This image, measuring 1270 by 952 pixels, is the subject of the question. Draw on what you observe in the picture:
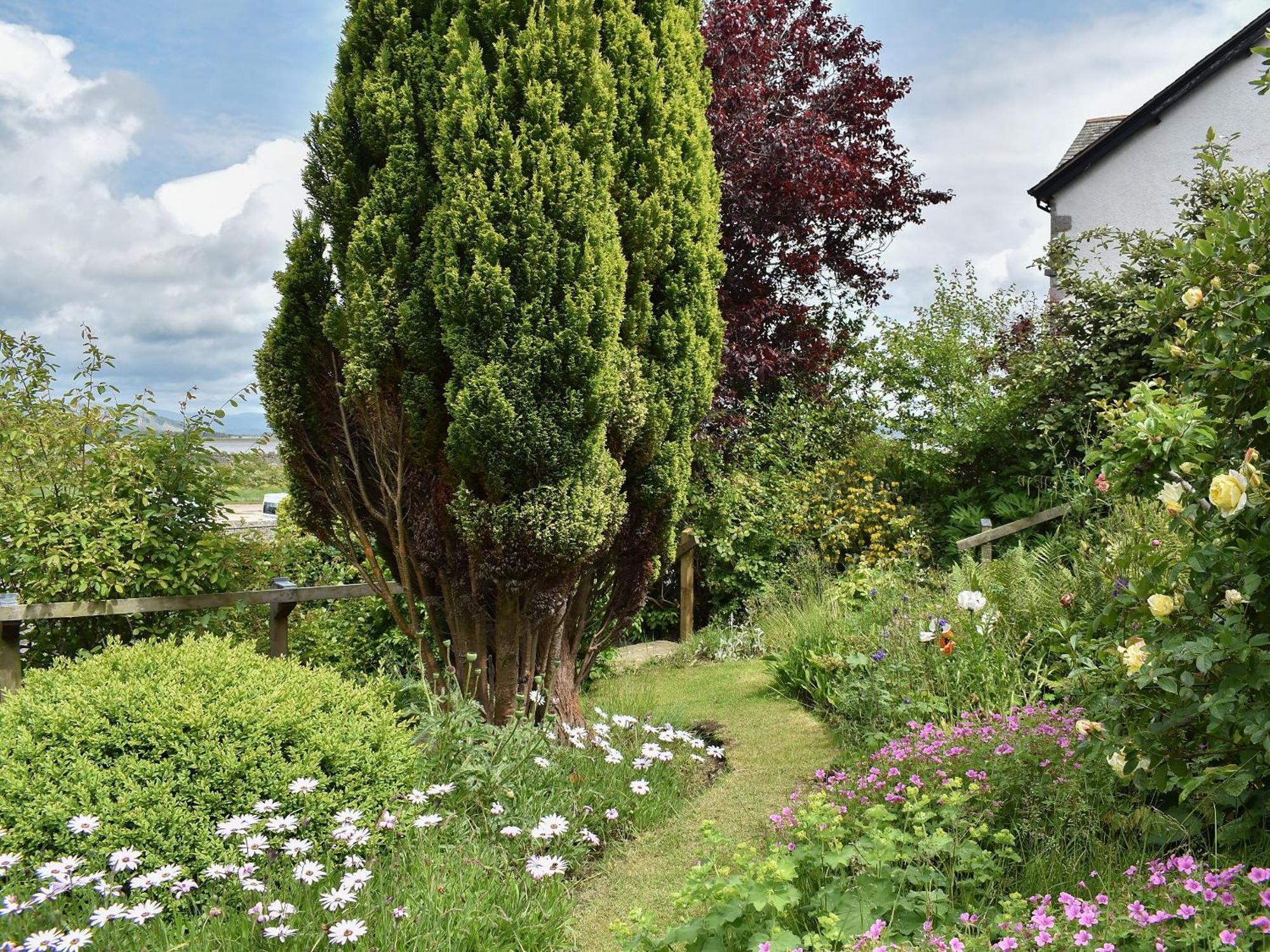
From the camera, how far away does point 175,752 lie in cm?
320

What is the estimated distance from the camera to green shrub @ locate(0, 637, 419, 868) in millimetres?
2998

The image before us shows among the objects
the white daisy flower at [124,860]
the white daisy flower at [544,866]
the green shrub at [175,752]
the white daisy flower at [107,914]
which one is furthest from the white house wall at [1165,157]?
the white daisy flower at [107,914]

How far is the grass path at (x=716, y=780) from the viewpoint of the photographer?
3.54 m

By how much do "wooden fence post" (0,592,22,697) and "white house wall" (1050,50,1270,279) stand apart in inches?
557

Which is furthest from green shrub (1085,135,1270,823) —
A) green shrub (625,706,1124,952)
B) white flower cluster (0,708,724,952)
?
white flower cluster (0,708,724,952)

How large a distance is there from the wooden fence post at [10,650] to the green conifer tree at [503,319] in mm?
1535

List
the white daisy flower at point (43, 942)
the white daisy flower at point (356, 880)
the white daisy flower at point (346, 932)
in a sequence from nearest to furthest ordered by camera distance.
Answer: the white daisy flower at point (43, 942) < the white daisy flower at point (346, 932) < the white daisy flower at point (356, 880)

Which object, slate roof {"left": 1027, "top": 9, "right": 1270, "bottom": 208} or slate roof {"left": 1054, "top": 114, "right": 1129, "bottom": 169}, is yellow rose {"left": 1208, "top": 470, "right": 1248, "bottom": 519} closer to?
slate roof {"left": 1027, "top": 9, "right": 1270, "bottom": 208}

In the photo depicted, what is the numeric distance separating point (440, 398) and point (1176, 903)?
146 inches

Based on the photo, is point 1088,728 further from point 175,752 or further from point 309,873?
point 175,752

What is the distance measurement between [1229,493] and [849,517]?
709 centimetres

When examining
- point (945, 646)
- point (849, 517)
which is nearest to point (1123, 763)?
point (945, 646)

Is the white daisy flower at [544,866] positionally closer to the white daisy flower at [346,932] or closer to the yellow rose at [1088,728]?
the white daisy flower at [346,932]

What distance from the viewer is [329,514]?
5.41m
